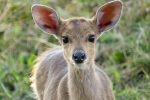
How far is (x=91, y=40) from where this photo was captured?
24.9 ft

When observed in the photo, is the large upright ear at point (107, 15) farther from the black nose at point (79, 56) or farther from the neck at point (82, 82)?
the black nose at point (79, 56)

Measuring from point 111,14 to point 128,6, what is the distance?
2773 mm

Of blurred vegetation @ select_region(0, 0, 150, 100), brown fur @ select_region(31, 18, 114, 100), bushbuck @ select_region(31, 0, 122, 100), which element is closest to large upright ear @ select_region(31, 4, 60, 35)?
bushbuck @ select_region(31, 0, 122, 100)

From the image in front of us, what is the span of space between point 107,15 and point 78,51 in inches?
33.0

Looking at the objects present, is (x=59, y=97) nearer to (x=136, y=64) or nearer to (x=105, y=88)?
(x=105, y=88)

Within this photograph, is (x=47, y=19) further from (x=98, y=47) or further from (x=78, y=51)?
(x=98, y=47)

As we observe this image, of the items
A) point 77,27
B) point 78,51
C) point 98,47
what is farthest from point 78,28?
point 98,47

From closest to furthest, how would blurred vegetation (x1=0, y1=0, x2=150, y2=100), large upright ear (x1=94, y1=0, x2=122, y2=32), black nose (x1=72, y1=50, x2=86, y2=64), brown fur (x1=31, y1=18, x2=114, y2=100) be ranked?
black nose (x1=72, y1=50, x2=86, y2=64)
brown fur (x1=31, y1=18, x2=114, y2=100)
large upright ear (x1=94, y1=0, x2=122, y2=32)
blurred vegetation (x1=0, y1=0, x2=150, y2=100)

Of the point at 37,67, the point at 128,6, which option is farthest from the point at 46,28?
the point at 128,6

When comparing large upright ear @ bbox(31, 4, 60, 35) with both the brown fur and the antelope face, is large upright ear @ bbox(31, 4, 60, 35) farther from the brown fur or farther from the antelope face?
the brown fur

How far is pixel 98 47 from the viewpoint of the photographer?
33.3 feet

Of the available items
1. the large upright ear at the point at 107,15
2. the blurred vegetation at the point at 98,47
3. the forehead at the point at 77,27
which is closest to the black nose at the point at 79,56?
the forehead at the point at 77,27

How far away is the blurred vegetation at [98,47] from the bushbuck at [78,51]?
1.02 metres

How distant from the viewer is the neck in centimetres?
766
